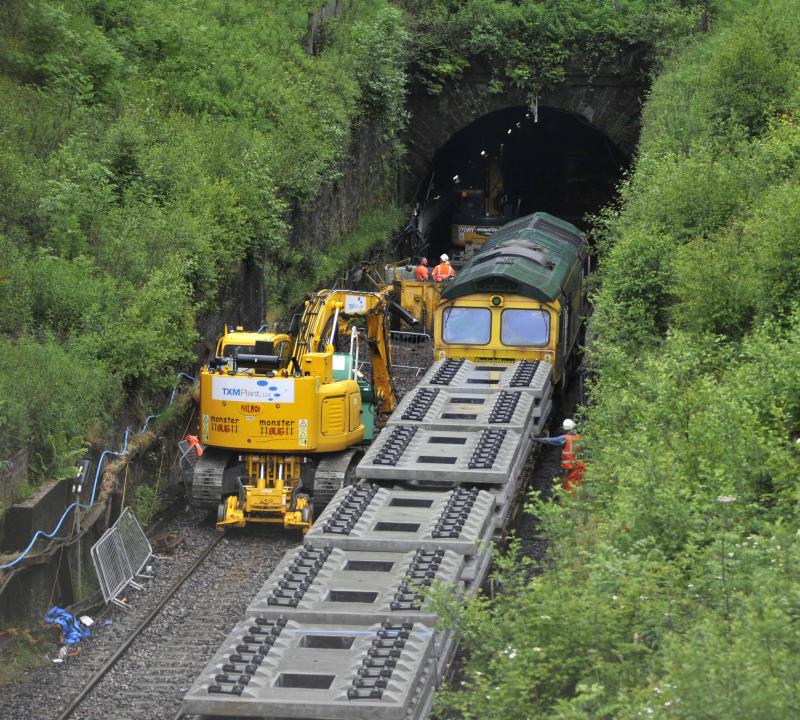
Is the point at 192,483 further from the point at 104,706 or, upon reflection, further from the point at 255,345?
the point at 104,706

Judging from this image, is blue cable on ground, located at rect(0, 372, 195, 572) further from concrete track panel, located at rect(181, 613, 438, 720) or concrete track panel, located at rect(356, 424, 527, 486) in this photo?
concrete track panel, located at rect(181, 613, 438, 720)

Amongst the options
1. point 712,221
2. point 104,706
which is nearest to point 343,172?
point 712,221

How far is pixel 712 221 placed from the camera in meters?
19.4

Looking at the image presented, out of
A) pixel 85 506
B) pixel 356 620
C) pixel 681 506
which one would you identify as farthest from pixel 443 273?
pixel 681 506

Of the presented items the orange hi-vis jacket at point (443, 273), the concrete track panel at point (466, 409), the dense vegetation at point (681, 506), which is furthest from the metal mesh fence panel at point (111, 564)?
the orange hi-vis jacket at point (443, 273)

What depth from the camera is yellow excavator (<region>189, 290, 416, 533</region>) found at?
18391mm

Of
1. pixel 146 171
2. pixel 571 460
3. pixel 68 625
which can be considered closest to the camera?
pixel 68 625

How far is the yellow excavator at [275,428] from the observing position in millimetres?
18391

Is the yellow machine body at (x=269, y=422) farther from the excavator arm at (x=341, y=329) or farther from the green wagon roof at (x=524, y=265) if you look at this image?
the green wagon roof at (x=524, y=265)

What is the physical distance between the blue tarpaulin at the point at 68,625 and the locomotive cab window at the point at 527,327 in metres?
9.20

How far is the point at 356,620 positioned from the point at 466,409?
23.0 feet

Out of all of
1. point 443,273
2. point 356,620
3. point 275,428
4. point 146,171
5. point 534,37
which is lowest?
point 275,428

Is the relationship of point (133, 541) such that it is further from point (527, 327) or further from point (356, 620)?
point (356, 620)

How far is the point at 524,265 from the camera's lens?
75.0 feet
